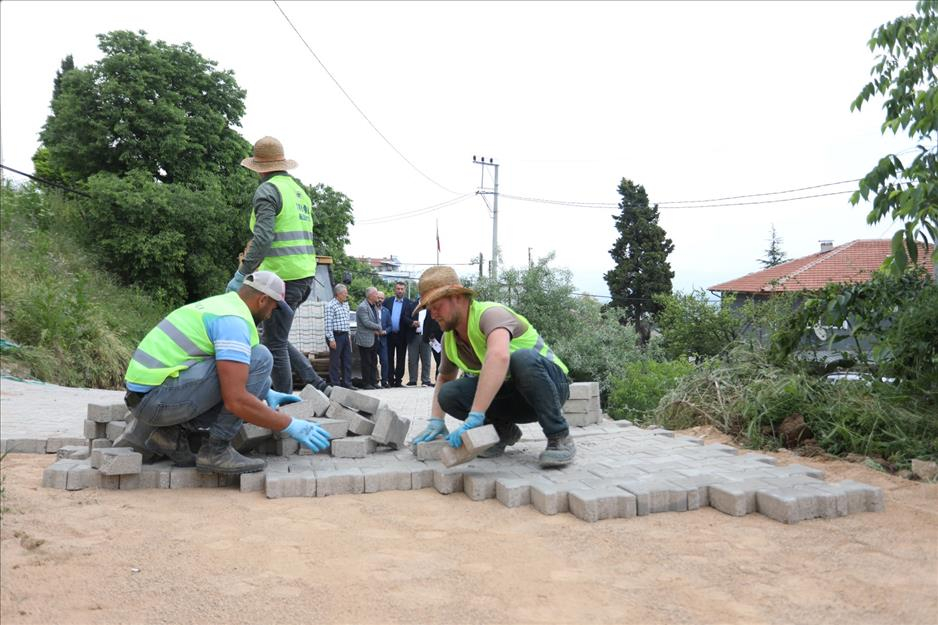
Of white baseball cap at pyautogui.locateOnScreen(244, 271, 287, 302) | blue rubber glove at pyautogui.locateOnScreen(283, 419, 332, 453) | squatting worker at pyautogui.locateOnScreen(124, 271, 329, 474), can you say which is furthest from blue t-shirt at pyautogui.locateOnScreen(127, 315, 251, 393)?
blue rubber glove at pyautogui.locateOnScreen(283, 419, 332, 453)

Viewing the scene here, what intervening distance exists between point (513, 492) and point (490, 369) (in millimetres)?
681

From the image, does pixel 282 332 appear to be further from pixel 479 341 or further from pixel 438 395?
pixel 479 341

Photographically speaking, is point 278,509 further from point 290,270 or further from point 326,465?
point 290,270

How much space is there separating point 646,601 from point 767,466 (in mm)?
2230

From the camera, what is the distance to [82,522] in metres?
3.24

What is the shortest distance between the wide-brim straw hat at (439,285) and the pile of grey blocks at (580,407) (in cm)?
213

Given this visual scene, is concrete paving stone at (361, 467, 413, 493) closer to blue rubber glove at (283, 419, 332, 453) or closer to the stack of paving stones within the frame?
the stack of paving stones

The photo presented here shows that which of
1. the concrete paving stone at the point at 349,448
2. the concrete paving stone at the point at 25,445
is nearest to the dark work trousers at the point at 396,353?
the concrete paving stone at the point at 25,445

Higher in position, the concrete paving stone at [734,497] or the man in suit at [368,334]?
the man in suit at [368,334]

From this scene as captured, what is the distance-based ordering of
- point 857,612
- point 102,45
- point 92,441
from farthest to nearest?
point 102,45 < point 92,441 < point 857,612

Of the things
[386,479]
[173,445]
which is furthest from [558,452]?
[173,445]

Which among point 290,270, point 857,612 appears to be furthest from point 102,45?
point 857,612

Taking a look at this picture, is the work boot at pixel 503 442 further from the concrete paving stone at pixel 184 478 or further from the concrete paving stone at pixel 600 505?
the concrete paving stone at pixel 184 478

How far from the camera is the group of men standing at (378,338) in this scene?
10.6 meters
